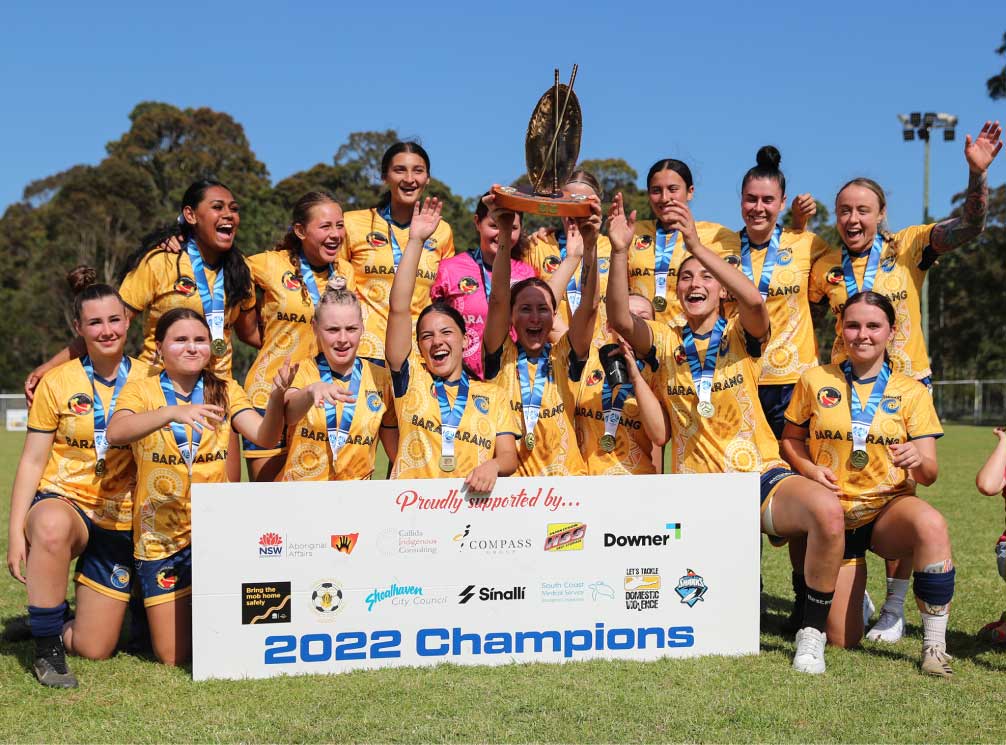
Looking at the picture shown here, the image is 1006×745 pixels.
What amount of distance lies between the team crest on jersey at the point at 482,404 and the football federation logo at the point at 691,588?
4.30 ft

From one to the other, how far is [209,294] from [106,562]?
A: 1.59 metres

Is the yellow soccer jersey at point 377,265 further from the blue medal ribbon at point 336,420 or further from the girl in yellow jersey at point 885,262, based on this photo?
the girl in yellow jersey at point 885,262

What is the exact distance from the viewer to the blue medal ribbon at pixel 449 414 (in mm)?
4742

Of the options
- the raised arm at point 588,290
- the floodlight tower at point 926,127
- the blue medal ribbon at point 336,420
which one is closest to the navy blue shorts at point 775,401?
the raised arm at point 588,290

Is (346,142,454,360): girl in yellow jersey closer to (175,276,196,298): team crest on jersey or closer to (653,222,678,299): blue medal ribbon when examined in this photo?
(175,276,196,298): team crest on jersey

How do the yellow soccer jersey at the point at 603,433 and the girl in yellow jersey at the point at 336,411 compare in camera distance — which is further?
the yellow soccer jersey at the point at 603,433

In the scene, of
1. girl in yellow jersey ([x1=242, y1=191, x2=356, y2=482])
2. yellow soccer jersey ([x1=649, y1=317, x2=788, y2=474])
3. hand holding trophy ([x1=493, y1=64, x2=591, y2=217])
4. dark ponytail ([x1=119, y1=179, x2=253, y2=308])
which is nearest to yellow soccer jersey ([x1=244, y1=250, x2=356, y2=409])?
girl in yellow jersey ([x1=242, y1=191, x2=356, y2=482])

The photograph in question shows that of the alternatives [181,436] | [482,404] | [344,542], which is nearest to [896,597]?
[482,404]

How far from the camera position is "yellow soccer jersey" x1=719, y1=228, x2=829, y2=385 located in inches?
218

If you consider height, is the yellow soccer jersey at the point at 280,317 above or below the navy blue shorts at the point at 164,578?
above

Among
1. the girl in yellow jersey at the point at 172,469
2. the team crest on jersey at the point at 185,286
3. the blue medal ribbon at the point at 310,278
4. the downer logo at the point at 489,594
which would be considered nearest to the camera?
the downer logo at the point at 489,594

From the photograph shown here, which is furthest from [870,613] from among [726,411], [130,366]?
[130,366]

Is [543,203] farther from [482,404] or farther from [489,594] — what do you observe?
[489,594]

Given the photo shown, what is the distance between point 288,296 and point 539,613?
244 centimetres
